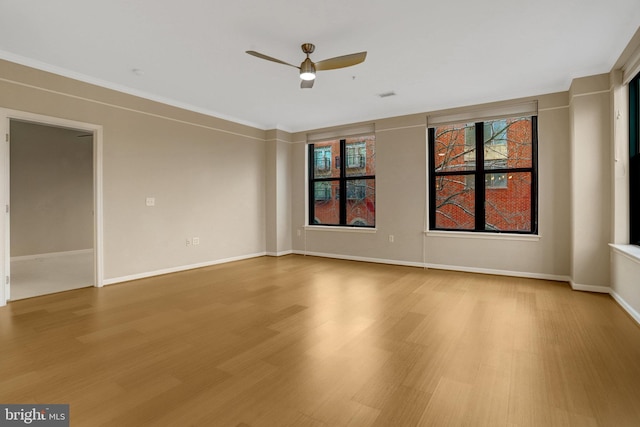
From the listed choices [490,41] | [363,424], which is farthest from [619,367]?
[490,41]

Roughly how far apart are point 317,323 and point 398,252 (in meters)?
3.17

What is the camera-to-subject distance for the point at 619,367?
2.14m

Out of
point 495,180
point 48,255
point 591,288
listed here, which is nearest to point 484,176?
point 495,180

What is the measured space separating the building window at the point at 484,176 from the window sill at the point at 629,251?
49.2 inches

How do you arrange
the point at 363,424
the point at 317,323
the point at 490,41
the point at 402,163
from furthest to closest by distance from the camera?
1. the point at 402,163
2. the point at 490,41
3. the point at 317,323
4. the point at 363,424

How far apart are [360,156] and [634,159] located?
3.94 metres

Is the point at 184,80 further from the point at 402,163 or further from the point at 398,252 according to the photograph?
the point at 398,252

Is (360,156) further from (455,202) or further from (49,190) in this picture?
(49,190)

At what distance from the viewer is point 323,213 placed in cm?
685

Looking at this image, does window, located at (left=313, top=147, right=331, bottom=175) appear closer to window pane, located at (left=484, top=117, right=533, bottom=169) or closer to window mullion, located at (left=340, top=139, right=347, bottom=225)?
window mullion, located at (left=340, top=139, right=347, bottom=225)

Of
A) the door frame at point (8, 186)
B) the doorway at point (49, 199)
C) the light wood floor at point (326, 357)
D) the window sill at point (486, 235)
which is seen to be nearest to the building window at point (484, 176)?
the window sill at point (486, 235)

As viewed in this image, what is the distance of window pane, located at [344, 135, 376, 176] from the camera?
6.20 m

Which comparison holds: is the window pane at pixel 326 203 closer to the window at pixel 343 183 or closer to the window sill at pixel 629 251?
the window at pixel 343 183

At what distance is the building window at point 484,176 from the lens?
4805 mm
